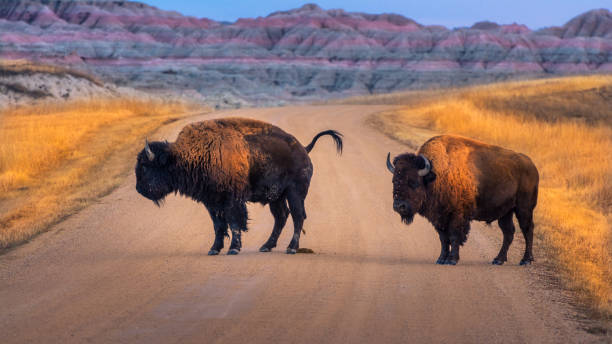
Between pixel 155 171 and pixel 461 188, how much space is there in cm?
412

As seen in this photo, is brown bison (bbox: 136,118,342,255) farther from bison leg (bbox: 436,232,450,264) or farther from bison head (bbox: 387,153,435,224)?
bison leg (bbox: 436,232,450,264)

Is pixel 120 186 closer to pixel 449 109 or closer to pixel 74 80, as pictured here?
pixel 449 109

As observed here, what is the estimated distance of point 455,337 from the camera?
6.48 meters

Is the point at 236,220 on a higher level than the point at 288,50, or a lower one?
higher

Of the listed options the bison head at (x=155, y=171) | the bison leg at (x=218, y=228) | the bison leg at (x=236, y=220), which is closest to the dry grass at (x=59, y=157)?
the bison head at (x=155, y=171)

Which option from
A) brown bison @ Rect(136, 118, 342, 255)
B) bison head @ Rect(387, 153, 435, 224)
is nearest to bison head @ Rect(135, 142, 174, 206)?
brown bison @ Rect(136, 118, 342, 255)

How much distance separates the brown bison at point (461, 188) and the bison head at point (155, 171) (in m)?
3.05

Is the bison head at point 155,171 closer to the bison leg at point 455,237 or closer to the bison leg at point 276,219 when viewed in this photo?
the bison leg at point 276,219

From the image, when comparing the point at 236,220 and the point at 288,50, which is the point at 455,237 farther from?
the point at 288,50

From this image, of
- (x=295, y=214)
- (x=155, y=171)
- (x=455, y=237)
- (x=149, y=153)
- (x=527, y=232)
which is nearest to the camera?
(x=455, y=237)

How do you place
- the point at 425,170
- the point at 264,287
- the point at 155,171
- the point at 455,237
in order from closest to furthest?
the point at 264,287 < the point at 425,170 < the point at 455,237 < the point at 155,171

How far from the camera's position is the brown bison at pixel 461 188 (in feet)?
30.7

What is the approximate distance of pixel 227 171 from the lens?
986 cm

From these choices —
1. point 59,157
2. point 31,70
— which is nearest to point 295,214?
point 59,157
